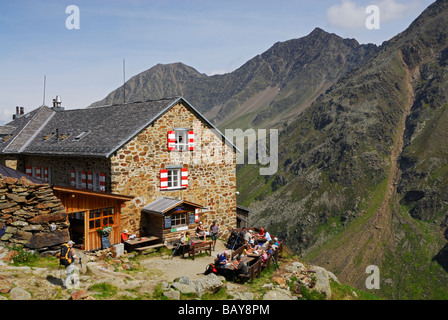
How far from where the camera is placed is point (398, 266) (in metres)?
74.5

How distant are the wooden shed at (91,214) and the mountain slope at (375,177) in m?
63.6

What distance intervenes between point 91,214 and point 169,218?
150 inches

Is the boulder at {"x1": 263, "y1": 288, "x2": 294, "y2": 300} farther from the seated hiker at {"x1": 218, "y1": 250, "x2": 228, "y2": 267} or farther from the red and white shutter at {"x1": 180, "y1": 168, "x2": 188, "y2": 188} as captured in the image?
the red and white shutter at {"x1": 180, "y1": 168, "x2": 188, "y2": 188}

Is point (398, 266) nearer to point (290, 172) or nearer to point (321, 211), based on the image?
point (321, 211)

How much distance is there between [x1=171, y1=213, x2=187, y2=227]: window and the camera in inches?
752

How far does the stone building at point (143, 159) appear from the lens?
61.7 ft

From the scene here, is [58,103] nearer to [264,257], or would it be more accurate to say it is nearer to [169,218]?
[169,218]

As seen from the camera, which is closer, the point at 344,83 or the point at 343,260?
the point at 343,260

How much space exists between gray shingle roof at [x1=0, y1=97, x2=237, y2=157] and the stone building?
75mm

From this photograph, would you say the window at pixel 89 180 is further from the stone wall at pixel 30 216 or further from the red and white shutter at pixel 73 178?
the stone wall at pixel 30 216

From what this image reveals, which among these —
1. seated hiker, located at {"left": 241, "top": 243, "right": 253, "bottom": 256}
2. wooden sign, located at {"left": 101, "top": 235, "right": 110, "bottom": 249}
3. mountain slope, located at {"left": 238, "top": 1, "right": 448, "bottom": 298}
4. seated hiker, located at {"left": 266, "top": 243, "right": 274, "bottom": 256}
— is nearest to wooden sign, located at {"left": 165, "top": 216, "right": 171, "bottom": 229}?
wooden sign, located at {"left": 101, "top": 235, "right": 110, "bottom": 249}

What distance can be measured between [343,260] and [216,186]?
6370 centimetres

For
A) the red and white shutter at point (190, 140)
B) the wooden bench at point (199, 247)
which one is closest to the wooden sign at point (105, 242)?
the wooden bench at point (199, 247)
